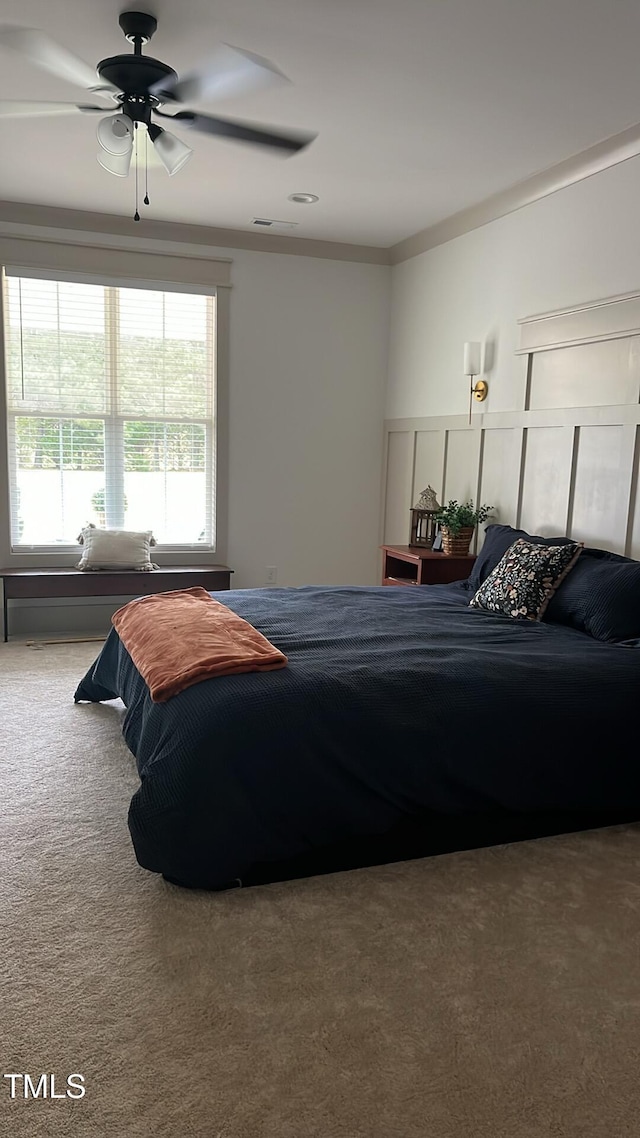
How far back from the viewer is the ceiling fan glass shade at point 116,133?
299 cm

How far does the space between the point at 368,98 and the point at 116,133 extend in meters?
1.18

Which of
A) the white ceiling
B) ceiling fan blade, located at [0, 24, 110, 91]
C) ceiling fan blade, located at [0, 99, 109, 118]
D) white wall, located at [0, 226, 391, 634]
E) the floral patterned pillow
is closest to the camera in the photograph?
ceiling fan blade, located at [0, 24, 110, 91]

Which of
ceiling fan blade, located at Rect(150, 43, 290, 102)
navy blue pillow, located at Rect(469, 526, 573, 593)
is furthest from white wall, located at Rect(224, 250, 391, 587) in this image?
ceiling fan blade, located at Rect(150, 43, 290, 102)

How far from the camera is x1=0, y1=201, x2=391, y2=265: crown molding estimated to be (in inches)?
211

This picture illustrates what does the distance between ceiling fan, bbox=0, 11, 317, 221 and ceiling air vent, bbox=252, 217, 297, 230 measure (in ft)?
7.22

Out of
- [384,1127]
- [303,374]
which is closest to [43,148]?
[303,374]

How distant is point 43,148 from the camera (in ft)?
13.9

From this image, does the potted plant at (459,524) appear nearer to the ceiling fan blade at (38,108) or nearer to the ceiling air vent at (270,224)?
the ceiling air vent at (270,224)

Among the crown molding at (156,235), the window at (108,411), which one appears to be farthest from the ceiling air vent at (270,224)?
the window at (108,411)

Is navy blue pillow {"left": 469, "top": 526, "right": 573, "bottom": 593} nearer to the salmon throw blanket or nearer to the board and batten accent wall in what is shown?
the board and batten accent wall

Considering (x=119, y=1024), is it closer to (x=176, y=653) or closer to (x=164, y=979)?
(x=164, y=979)

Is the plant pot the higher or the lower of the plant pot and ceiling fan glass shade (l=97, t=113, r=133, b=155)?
the lower

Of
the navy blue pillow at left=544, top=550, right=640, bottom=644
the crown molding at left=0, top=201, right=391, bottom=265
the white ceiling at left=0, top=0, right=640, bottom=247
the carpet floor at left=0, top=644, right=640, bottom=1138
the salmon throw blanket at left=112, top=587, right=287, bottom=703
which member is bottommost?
the carpet floor at left=0, top=644, right=640, bottom=1138

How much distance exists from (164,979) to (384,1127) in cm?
68
